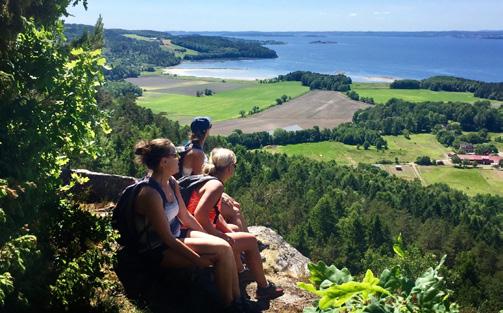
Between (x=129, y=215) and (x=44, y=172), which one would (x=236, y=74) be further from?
(x=44, y=172)

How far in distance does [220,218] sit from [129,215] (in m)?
1.33

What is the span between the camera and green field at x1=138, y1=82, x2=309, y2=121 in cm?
10800

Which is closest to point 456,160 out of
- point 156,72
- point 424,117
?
point 424,117

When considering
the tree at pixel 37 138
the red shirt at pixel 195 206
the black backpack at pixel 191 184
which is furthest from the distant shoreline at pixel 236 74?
the tree at pixel 37 138

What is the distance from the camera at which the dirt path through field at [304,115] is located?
102625 mm

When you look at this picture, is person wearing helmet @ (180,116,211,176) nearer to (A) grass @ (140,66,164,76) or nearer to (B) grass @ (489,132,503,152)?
(B) grass @ (489,132,503,152)

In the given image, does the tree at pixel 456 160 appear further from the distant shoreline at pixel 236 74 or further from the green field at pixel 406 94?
the distant shoreline at pixel 236 74

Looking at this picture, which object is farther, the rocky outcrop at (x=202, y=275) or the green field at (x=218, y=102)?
the green field at (x=218, y=102)

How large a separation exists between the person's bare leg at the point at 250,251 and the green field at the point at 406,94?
5113 inches

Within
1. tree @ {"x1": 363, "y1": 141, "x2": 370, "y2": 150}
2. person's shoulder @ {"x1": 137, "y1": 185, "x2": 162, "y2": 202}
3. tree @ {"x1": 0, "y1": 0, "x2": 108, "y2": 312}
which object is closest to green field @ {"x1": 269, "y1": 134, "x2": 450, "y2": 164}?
tree @ {"x1": 363, "y1": 141, "x2": 370, "y2": 150}

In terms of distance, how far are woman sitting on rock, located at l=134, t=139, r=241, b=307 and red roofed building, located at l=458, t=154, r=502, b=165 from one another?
95.3m

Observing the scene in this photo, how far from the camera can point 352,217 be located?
50000 millimetres

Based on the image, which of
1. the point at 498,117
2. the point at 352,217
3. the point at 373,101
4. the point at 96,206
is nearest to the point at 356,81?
the point at 373,101

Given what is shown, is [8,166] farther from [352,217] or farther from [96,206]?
[352,217]
